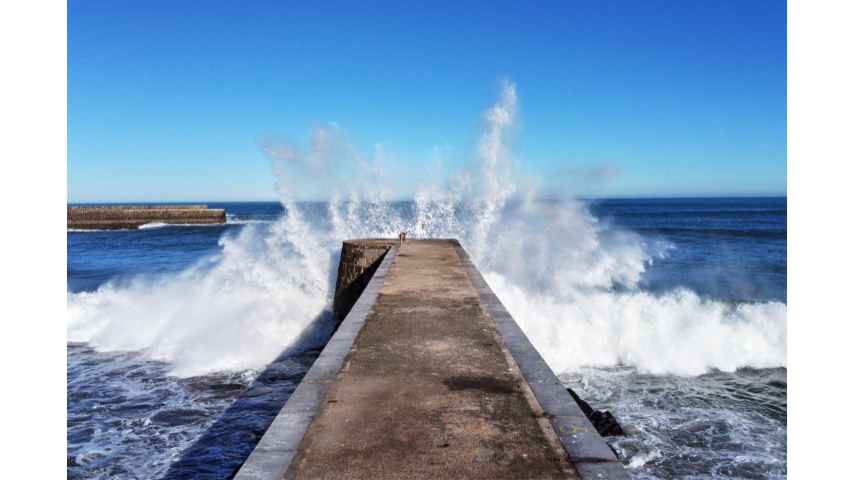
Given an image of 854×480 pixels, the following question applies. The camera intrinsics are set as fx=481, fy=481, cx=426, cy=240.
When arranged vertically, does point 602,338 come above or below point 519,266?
below

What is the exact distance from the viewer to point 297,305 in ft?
37.2

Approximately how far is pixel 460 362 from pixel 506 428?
112 cm

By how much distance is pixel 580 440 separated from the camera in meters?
2.64

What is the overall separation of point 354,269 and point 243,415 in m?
4.03

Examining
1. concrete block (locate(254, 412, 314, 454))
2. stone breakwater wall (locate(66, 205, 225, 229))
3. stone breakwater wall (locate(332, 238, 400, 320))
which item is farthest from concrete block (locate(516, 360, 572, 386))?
stone breakwater wall (locate(66, 205, 225, 229))

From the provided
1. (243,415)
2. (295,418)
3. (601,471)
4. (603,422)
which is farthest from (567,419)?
(243,415)

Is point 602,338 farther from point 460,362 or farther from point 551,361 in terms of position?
point 460,362

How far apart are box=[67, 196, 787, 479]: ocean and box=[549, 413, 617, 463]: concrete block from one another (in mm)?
3185

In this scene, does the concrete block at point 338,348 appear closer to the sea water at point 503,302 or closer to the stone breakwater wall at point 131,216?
the sea water at point 503,302

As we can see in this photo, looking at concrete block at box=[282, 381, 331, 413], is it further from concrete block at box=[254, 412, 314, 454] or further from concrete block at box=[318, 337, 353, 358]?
concrete block at box=[318, 337, 353, 358]

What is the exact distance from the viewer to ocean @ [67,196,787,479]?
5.99 metres

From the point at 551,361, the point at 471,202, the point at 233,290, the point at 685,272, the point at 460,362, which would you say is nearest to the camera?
the point at 460,362
